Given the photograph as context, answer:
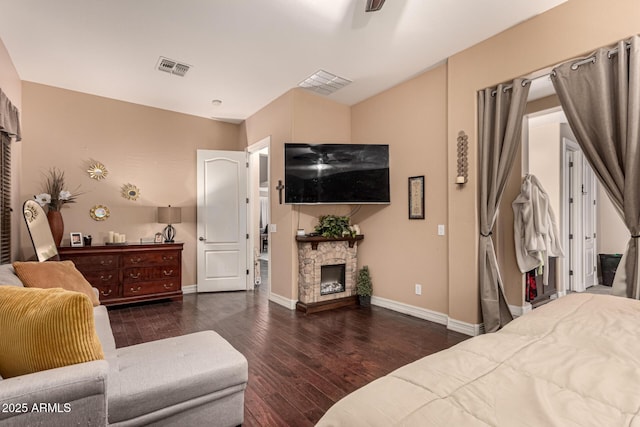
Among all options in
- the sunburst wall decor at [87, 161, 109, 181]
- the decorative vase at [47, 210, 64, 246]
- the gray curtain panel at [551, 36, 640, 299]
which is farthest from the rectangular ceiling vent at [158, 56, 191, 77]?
the gray curtain panel at [551, 36, 640, 299]

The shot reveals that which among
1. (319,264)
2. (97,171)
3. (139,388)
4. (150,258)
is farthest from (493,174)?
(97,171)

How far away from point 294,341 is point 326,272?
1527mm

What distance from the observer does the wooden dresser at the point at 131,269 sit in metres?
4.27

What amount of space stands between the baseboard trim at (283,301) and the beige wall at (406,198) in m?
1.22

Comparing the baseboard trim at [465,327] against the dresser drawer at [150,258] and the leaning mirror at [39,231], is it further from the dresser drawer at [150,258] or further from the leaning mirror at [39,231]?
the leaning mirror at [39,231]

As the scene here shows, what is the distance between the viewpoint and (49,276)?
2514 millimetres

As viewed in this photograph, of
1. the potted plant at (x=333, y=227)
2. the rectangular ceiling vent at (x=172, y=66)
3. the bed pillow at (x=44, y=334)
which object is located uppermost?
the rectangular ceiling vent at (x=172, y=66)

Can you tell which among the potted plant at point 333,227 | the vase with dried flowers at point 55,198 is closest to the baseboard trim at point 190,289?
the vase with dried flowers at point 55,198

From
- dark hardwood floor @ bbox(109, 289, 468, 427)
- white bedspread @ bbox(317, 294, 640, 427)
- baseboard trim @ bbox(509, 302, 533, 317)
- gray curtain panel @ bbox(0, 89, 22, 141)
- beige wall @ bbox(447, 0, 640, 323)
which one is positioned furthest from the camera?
baseboard trim @ bbox(509, 302, 533, 317)

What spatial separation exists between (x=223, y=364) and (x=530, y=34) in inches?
145

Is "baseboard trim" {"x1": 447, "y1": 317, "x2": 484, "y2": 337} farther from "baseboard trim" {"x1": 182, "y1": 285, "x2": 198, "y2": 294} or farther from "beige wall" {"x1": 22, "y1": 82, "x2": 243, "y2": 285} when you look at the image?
"beige wall" {"x1": 22, "y1": 82, "x2": 243, "y2": 285}

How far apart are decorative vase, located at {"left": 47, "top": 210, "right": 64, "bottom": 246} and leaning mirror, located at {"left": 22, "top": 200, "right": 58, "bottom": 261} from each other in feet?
0.79

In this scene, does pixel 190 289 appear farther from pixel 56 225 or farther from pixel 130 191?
pixel 56 225

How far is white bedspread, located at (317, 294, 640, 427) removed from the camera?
0.82 m
